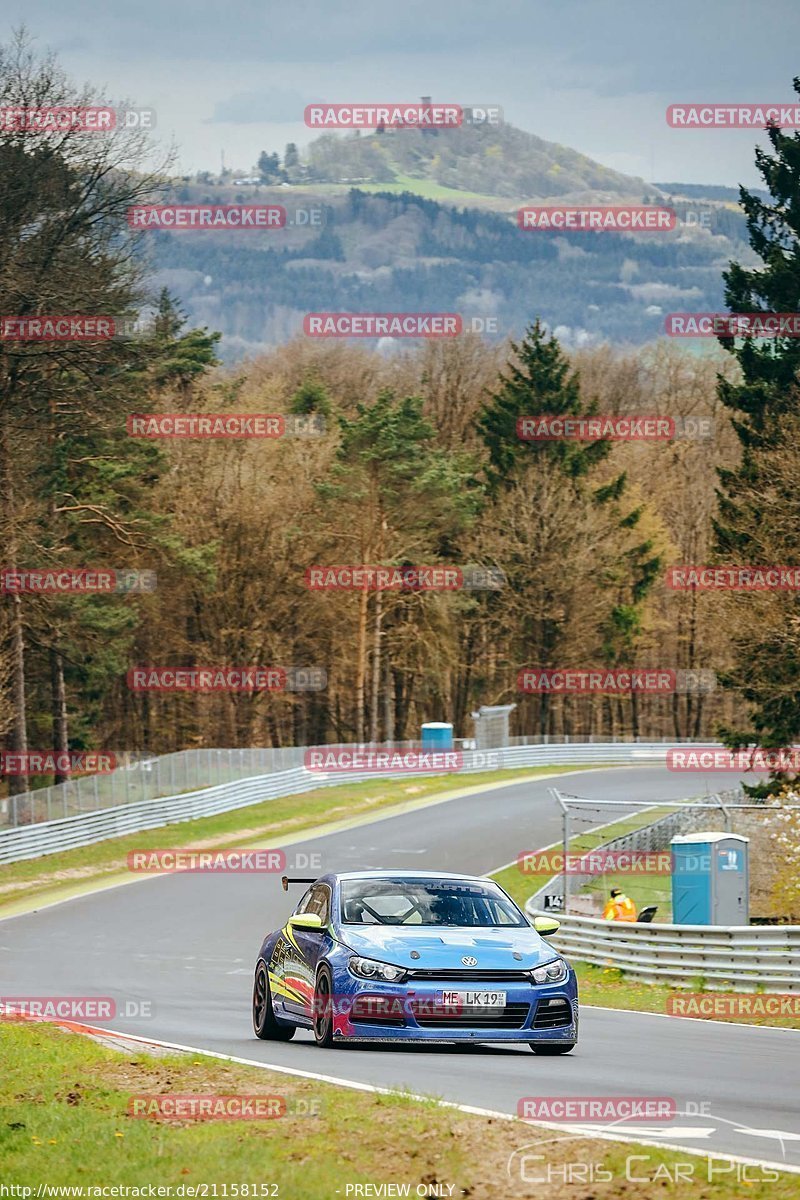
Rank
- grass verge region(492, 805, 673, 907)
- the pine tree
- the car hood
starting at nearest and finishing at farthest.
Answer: the car hood < grass verge region(492, 805, 673, 907) < the pine tree

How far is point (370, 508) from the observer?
245 feet

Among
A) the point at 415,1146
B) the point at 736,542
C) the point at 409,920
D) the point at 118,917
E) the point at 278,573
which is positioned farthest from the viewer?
the point at 278,573

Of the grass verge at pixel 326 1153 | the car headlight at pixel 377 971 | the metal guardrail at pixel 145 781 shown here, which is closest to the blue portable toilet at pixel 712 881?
the car headlight at pixel 377 971

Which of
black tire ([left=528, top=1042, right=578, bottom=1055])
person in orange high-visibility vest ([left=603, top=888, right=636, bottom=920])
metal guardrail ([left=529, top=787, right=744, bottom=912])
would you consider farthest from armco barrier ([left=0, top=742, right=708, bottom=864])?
black tire ([left=528, top=1042, right=578, bottom=1055])

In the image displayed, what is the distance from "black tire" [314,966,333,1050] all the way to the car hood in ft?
1.02

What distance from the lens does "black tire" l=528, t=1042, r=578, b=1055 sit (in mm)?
12938

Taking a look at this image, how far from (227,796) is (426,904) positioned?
4173 centimetres

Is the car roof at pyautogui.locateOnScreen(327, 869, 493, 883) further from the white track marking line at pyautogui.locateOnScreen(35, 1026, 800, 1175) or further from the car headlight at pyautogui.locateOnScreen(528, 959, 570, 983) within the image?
the white track marking line at pyautogui.locateOnScreen(35, 1026, 800, 1175)

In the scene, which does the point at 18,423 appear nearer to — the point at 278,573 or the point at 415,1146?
the point at 278,573

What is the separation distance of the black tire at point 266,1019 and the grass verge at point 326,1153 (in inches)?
166

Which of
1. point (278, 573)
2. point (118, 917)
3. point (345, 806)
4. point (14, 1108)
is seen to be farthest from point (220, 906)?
point (278, 573)

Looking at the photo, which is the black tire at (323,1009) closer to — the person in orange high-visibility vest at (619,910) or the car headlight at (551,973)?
the car headlight at (551,973)

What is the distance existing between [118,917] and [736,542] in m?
18.3

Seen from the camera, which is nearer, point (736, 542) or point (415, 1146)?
point (415, 1146)
